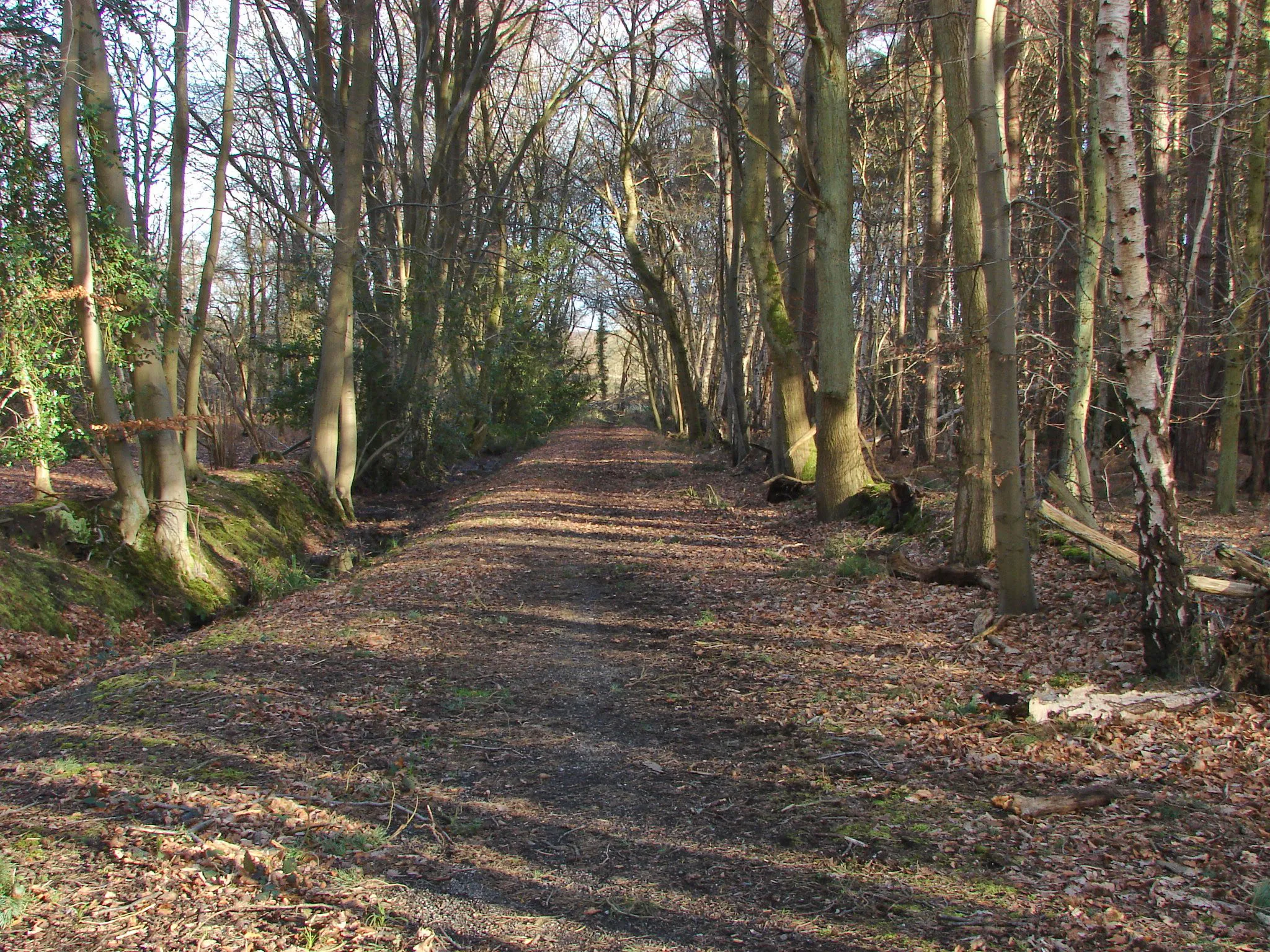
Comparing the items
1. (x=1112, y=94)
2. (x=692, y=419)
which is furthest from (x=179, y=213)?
(x=692, y=419)

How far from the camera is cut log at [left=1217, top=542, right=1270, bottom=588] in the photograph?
18.5ft

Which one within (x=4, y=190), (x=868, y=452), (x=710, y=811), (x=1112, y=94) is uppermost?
(x=4, y=190)

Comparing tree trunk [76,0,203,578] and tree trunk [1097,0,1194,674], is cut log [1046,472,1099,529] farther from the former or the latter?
tree trunk [76,0,203,578]

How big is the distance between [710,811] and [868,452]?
10469 millimetres

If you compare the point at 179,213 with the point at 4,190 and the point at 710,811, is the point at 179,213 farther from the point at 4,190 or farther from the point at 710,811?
the point at 710,811

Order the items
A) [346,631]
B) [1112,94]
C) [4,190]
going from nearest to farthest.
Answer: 1. [1112,94]
2. [346,631]
3. [4,190]

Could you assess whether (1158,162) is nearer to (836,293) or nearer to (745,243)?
(836,293)

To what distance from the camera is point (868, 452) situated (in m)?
14.3

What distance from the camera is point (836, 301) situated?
13.3 m

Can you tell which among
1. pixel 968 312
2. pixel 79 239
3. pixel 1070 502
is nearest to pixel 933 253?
pixel 968 312

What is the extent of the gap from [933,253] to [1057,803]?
13.3 metres

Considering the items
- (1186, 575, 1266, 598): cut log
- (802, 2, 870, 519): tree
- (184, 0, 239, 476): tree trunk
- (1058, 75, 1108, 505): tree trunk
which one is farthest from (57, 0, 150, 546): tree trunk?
(1058, 75, 1108, 505): tree trunk

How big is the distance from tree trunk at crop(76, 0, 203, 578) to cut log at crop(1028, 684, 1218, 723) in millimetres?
10181

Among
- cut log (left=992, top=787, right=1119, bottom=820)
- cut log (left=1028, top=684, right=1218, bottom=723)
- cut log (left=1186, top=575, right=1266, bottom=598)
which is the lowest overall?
cut log (left=992, top=787, right=1119, bottom=820)
